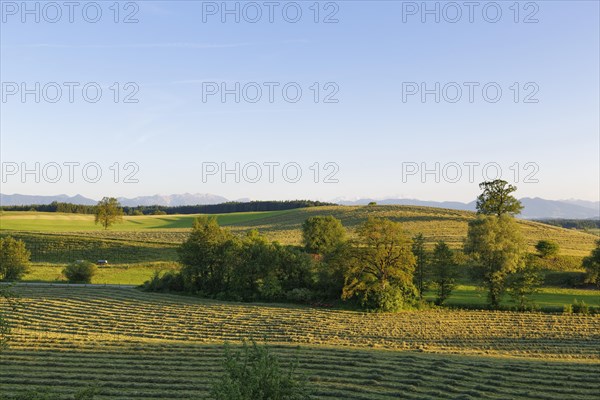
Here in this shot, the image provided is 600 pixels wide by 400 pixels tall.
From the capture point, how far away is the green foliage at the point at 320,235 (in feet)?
224

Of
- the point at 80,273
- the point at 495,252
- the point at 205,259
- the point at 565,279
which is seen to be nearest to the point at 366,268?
the point at 495,252

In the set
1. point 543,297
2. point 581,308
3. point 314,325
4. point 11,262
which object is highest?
point 11,262

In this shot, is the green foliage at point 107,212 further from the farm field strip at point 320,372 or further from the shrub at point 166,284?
the farm field strip at point 320,372

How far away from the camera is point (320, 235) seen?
68938mm

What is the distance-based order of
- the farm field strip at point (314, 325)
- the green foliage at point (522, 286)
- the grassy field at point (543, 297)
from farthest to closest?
1. the grassy field at point (543, 297)
2. the green foliage at point (522, 286)
3. the farm field strip at point (314, 325)

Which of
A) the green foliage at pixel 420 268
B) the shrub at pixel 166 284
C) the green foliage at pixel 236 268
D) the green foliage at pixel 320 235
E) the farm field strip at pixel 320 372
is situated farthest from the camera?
the green foliage at pixel 320 235

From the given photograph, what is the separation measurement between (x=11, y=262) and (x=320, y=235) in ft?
147

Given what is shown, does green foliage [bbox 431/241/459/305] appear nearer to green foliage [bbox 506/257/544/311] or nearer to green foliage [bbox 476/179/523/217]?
green foliage [bbox 506/257/544/311]

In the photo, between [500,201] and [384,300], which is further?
[500,201]

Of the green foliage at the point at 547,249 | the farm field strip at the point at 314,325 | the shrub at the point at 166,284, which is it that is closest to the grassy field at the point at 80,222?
the shrub at the point at 166,284

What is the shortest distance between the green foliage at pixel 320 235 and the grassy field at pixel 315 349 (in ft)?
78.4

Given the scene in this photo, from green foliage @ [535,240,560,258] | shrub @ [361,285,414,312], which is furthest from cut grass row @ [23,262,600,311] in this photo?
green foliage @ [535,240,560,258]

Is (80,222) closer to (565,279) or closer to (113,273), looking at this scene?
(113,273)

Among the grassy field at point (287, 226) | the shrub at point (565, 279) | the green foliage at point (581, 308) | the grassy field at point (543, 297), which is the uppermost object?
the grassy field at point (287, 226)
